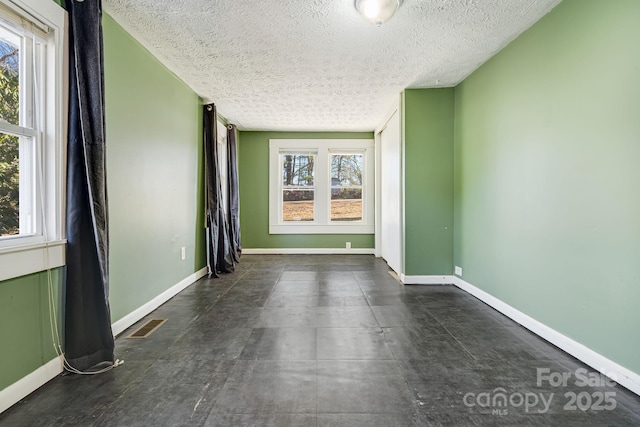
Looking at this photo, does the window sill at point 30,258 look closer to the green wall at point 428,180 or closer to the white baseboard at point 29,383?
the white baseboard at point 29,383

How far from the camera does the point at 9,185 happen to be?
1.62 meters

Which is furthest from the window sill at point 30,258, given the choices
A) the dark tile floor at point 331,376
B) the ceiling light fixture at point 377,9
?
the ceiling light fixture at point 377,9

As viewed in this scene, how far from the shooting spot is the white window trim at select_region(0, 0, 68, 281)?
1.68 meters

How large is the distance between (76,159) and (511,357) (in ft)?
10.2

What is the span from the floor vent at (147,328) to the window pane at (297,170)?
398cm

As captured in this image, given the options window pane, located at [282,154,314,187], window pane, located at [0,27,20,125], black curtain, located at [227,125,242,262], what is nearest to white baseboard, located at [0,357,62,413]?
window pane, located at [0,27,20,125]

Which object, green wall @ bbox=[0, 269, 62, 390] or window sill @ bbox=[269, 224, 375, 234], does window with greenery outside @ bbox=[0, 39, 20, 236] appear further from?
window sill @ bbox=[269, 224, 375, 234]

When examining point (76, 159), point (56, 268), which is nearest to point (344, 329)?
point (56, 268)

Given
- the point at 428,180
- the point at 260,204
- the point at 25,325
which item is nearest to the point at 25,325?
the point at 25,325

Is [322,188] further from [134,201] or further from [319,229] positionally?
[134,201]

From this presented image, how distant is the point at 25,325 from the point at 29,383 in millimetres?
322

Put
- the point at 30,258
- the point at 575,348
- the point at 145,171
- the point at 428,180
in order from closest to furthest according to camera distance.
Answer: the point at 30,258
the point at 575,348
the point at 145,171
the point at 428,180

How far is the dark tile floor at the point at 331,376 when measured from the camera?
1.44 metres

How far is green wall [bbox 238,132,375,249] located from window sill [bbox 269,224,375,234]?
8 cm
